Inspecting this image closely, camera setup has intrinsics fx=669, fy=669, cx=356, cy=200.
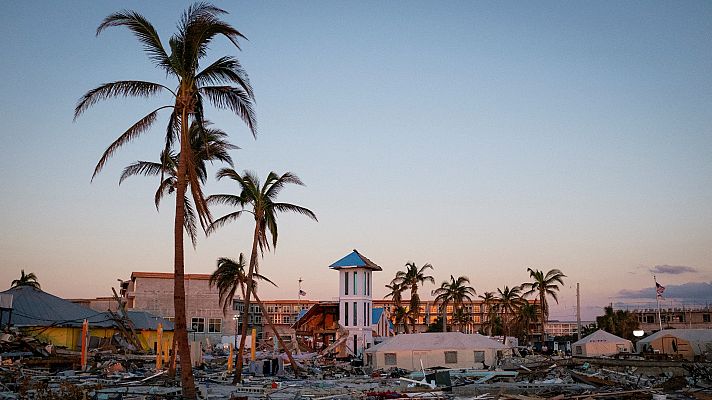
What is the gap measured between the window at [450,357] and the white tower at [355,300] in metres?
16.2

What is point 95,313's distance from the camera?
62562mm

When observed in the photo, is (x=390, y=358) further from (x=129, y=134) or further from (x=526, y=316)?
(x=526, y=316)

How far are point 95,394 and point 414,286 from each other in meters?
63.3

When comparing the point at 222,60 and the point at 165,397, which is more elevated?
the point at 222,60

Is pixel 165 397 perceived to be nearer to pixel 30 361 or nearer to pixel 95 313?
pixel 30 361

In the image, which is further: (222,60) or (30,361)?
(30,361)

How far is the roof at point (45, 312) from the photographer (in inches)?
2233

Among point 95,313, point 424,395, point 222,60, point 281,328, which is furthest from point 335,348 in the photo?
point 281,328

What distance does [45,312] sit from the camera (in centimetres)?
5847

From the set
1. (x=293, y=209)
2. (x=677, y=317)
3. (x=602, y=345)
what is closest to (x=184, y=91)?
(x=293, y=209)

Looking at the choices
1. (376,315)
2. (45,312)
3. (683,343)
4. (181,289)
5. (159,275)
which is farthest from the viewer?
(159,275)

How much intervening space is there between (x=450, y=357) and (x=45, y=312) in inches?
1396

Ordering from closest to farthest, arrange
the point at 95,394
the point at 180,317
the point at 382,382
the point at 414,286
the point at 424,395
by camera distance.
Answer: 1. the point at 180,317
2. the point at 95,394
3. the point at 424,395
4. the point at 382,382
5. the point at 414,286

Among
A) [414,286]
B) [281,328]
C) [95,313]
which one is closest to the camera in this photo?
[95,313]
